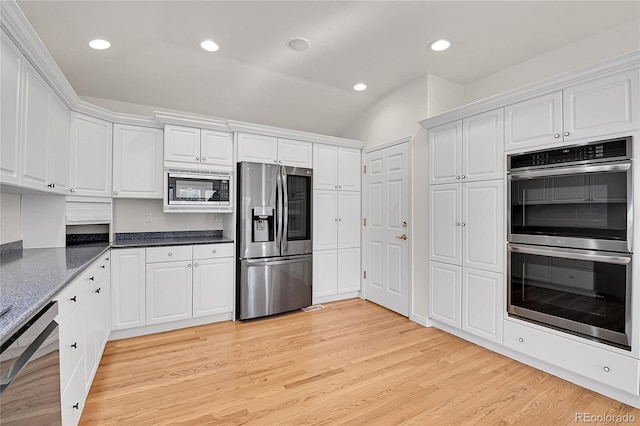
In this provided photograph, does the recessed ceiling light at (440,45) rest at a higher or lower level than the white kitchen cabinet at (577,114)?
higher

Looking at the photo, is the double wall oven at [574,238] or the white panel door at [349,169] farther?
the white panel door at [349,169]

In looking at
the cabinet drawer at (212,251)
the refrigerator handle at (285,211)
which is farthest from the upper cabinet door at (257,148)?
the cabinet drawer at (212,251)

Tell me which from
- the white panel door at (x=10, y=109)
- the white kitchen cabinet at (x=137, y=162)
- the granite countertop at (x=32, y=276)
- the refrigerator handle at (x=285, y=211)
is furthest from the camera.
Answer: the refrigerator handle at (x=285, y=211)

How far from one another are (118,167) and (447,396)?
11.9 feet

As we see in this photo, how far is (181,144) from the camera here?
3.32 meters

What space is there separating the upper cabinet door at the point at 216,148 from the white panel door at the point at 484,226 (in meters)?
2.58

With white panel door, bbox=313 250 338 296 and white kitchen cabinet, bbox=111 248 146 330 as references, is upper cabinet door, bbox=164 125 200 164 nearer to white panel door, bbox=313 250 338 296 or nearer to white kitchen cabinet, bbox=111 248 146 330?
white kitchen cabinet, bbox=111 248 146 330

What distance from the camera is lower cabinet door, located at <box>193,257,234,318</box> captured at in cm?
326

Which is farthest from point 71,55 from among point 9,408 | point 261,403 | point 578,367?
point 578,367

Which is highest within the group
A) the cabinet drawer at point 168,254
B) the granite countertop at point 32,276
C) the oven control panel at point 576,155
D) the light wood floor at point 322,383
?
the oven control panel at point 576,155

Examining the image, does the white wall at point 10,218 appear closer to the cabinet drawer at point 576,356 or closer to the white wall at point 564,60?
the cabinet drawer at point 576,356

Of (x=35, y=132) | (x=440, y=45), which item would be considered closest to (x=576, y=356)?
(x=440, y=45)

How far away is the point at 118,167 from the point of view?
3180mm

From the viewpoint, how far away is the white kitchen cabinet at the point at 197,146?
328 cm
